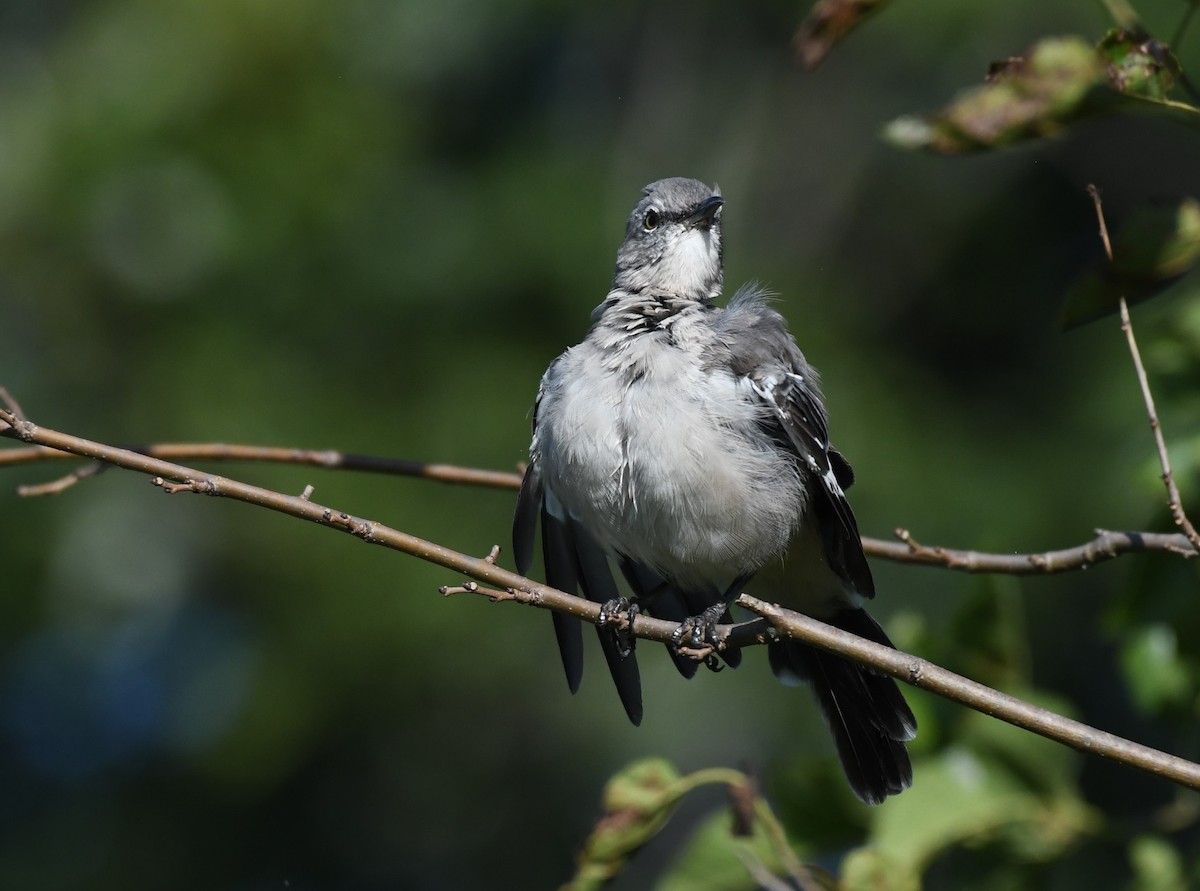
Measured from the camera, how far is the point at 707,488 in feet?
13.9

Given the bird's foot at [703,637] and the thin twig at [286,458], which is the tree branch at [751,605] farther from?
the thin twig at [286,458]

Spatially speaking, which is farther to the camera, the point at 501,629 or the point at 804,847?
the point at 501,629

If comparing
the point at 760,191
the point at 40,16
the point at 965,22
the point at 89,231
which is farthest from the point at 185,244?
the point at 965,22

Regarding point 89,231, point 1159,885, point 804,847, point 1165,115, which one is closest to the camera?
point 1165,115

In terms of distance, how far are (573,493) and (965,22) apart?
7.67 metres

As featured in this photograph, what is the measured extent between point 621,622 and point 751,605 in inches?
40.2

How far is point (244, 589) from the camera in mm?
10469

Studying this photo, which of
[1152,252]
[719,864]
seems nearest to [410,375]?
[719,864]

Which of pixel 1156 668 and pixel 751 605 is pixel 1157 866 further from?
pixel 751 605

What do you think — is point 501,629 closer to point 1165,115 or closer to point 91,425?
point 91,425

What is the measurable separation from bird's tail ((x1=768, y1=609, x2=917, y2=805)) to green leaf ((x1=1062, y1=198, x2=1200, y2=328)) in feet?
5.92

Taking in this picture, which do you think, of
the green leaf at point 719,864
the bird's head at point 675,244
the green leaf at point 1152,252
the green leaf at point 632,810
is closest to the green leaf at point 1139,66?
the green leaf at point 1152,252

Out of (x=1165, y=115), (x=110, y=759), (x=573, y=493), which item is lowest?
(x=110, y=759)

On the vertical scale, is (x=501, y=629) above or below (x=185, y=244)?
below
